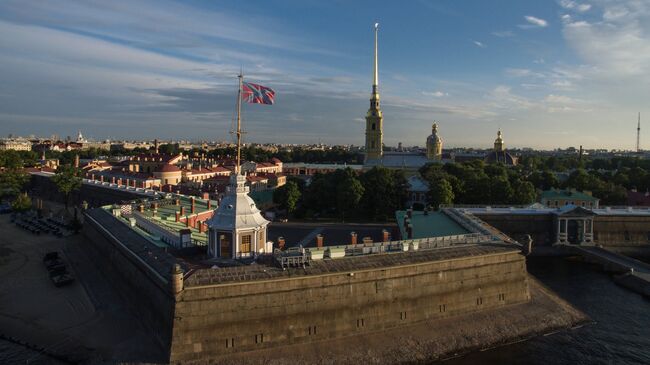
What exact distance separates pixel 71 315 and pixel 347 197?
130 feet

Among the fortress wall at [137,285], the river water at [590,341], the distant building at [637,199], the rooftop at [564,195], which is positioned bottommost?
the river water at [590,341]

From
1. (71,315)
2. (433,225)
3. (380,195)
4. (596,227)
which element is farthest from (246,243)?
(596,227)

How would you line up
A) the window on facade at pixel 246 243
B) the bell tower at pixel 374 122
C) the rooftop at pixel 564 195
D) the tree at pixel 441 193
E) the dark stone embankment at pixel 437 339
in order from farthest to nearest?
1. the bell tower at pixel 374 122
2. the rooftop at pixel 564 195
3. the tree at pixel 441 193
4. the window on facade at pixel 246 243
5. the dark stone embankment at pixel 437 339

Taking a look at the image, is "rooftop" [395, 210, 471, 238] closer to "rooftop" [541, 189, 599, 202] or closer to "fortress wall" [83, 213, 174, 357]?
"fortress wall" [83, 213, 174, 357]

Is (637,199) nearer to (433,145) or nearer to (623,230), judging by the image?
(623,230)

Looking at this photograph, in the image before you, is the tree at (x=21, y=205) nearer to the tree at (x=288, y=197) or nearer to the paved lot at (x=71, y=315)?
the paved lot at (x=71, y=315)

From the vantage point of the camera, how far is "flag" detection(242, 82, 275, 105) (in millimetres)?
26859

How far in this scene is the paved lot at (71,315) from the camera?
23.6 metres

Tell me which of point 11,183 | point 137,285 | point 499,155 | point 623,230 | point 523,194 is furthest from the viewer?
point 499,155

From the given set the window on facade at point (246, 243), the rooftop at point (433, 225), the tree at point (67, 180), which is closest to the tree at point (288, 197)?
the rooftop at point (433, 225)

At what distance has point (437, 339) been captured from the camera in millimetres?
25500

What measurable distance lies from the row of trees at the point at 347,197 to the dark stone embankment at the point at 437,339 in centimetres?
3350

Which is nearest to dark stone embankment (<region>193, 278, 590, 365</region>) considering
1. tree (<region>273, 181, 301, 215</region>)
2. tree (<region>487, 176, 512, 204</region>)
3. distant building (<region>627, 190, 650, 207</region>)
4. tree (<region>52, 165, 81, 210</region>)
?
tree (<region>487, 176, 512, 204</region>)

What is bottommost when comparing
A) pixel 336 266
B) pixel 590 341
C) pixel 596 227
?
pixel 590 341
